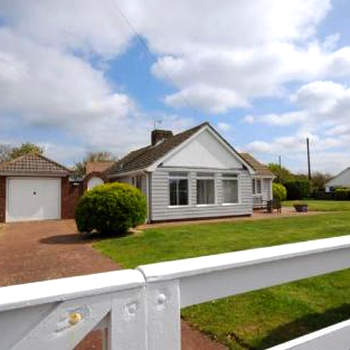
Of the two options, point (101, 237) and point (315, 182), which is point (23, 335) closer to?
point (101, 237)

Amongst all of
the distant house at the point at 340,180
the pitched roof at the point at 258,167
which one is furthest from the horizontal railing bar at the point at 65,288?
the distant house at the point at 340,180

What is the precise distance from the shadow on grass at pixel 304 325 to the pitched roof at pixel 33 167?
18.4 metres

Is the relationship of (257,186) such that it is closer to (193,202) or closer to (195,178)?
(195,178)

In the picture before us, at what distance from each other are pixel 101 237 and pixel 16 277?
548 cm

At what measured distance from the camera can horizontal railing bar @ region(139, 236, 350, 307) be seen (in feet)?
4.83

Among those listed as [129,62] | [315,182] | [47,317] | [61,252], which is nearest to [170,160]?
[129,62]

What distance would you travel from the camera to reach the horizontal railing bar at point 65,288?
1086mm

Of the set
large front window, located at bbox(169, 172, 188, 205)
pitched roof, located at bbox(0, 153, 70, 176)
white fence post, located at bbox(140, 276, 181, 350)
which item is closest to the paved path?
white fence post, located at bbox(140, 276, 181, 350)

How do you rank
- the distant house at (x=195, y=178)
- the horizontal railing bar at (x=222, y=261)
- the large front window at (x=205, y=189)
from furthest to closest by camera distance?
the large front window at (x=205, y=189) → the distant house at (x=195, y=178) → the horizontal railing bar at (x=222, y=261)

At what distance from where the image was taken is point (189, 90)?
15.2 metres

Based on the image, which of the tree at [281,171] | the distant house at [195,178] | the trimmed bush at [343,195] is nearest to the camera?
the distant house at [195,178]

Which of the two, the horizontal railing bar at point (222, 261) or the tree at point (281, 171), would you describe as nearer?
the horizontal railing bar at point (222, 261)

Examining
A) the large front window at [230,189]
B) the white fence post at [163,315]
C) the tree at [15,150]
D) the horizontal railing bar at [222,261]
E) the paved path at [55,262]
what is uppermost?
the tree at [15,150]

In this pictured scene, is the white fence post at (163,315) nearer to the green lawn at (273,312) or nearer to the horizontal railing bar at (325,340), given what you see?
the horizontal railing bar at (325,340)
